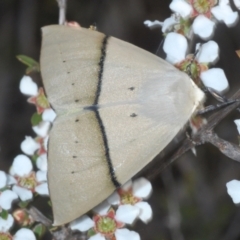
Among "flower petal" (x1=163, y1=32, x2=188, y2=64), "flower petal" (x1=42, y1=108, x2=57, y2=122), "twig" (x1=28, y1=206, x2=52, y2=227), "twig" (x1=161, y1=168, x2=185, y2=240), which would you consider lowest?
"twig" (x1=161, y1=168, x2=185, y2=240)

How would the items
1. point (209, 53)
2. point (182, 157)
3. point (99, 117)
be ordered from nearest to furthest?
point (99, 117) → point (209, 53) → point (182, 157)

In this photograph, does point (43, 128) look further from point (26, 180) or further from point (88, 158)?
point (88, 158)

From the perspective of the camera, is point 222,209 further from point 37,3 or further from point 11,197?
point 37,3

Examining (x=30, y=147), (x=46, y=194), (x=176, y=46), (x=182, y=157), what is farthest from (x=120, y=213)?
(x=182, y=157)

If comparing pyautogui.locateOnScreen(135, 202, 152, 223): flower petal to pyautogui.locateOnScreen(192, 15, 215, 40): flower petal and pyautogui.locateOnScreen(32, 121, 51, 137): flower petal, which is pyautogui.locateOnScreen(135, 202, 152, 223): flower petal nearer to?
pyautogui.locateOnScreen(32, 121, 51, 137): flower petal

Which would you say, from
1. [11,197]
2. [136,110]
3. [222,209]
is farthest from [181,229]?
[136,110]

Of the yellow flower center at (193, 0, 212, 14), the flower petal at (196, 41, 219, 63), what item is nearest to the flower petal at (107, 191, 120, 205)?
the flower petal at (196, 41, 219, 63)

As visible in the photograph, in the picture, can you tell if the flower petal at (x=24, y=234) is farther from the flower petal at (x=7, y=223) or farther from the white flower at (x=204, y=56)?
the white flower at (x=204, y=56)
